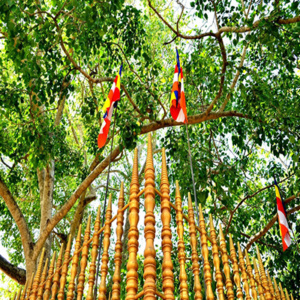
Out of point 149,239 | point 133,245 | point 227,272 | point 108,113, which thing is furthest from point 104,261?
point 108,113

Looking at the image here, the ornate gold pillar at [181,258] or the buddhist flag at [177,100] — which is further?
the buddhist flag at [177,100]

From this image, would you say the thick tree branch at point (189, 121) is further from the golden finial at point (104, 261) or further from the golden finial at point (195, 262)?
the golden finial at point (195, 262)

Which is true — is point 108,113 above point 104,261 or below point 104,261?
above

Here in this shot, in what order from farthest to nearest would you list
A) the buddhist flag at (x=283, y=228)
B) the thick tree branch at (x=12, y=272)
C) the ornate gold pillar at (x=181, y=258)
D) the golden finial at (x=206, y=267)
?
the thick tree branch at (x=12, y=272) → the buddhist flag at (x=283, y=228) → the golden finial at (x=206, y=267) → the ornate gold pillar at (x=181, y=258)

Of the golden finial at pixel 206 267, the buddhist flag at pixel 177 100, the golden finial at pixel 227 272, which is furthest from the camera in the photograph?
the buddhist flag at pixel 177 100

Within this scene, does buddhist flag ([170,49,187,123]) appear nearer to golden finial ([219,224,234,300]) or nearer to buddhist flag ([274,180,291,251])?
golden finial ([219,224,234,300])

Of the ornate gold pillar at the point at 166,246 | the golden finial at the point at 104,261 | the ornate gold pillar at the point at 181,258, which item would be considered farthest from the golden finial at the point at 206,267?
the golden finial at the point at 104,261

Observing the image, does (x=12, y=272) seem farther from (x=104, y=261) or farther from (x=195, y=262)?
(x=195, y=262)

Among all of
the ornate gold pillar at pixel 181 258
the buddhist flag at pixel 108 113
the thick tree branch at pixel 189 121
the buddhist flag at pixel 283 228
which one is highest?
the thick tree branch at pixel 189 121

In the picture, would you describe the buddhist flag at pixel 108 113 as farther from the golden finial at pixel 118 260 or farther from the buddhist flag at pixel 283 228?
the buddhist flag at pixel 283 228

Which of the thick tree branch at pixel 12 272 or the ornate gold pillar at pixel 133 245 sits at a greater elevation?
the thick tree branch at pixel 12 272

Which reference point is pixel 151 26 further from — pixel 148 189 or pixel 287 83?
pixel 148 189

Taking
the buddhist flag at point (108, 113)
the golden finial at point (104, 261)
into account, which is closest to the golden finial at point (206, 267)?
the golden finial at point (104, 261)

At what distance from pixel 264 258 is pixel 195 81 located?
12.2 ft
